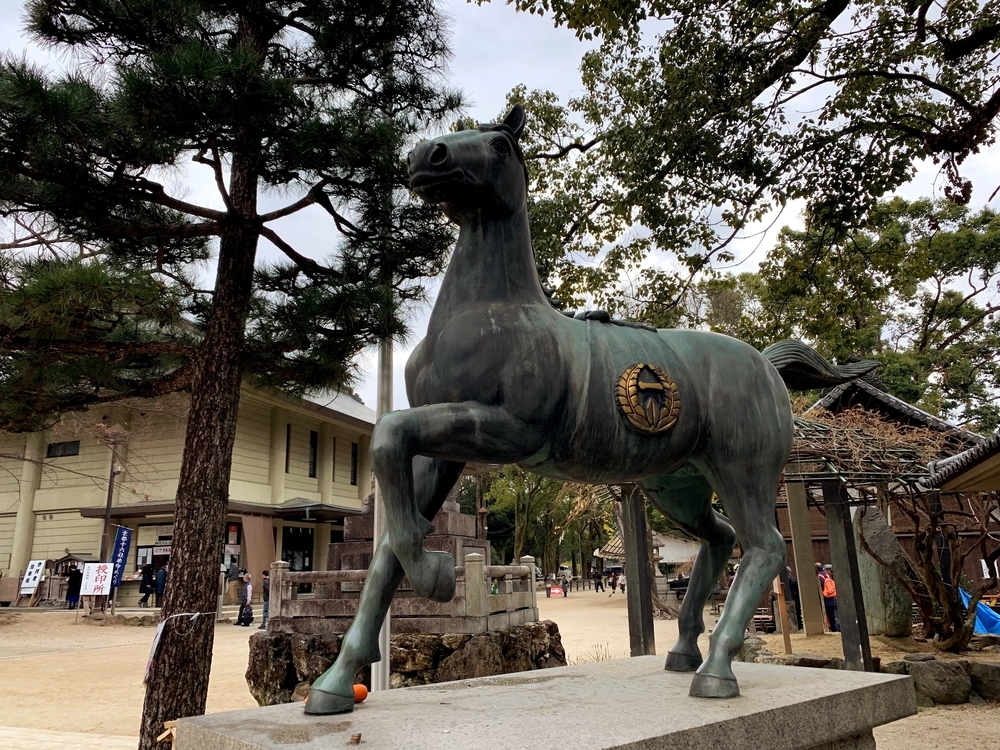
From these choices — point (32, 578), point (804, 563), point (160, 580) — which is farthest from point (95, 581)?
point (804, 563)

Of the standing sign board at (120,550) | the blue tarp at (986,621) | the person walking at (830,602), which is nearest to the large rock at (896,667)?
the blue tarp at (986,621)

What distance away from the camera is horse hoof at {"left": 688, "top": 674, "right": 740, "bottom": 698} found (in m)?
2.41

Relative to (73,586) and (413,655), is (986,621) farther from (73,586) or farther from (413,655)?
(73,586)

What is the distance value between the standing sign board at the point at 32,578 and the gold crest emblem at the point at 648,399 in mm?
25066

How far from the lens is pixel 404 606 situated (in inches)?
382

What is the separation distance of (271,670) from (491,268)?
347 inches

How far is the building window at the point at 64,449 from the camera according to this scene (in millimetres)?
24188

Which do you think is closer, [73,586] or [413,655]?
[413,655]

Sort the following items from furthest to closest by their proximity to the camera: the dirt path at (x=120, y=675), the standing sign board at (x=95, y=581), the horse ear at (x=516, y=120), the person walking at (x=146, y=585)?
the person walking at (x=146, y=585)
the standing sign board at (x=95, y=581)
the dirt path at (x=120, y=675)
the horse ear at (x=516, y=120)

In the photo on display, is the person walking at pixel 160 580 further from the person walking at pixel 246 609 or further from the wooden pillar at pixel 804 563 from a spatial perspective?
the wooden pillar at pixel 804 563

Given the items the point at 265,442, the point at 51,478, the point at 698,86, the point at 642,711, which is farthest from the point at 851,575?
the point at 51,478

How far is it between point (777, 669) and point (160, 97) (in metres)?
5.20

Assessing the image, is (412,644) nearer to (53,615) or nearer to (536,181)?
(536,181)

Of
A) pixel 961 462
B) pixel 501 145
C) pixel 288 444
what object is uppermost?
pixel 288 444
